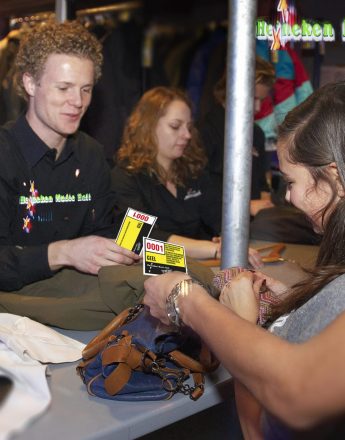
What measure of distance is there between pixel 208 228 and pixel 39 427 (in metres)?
1.99

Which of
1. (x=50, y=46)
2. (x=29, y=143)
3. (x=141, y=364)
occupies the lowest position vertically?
(x=141, y=364)

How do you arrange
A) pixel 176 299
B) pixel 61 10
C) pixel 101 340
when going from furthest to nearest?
pixel 61 10 → pixel 101 340 → pixel 176 299

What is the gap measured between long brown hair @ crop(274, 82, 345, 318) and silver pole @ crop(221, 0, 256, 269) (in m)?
0.37

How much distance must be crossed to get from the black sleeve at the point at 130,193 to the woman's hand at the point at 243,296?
1.14 meters

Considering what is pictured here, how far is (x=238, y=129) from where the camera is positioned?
177 centimetres

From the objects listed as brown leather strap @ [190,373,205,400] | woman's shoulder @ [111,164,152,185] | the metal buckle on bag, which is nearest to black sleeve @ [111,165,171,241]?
woman's shoulder @ [111,164,152,185]

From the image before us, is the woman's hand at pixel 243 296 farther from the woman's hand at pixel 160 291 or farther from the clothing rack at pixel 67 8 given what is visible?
the clothing rack at pixel 67 8

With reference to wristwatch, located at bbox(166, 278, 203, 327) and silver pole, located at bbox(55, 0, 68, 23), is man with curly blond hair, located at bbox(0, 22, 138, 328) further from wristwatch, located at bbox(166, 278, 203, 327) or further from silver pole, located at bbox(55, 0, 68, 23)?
silver pole, located at bbox(55, 0, 68, 23)

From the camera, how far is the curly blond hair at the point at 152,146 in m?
2.93

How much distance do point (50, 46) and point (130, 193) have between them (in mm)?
782

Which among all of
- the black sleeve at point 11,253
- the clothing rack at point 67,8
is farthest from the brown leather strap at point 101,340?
the clothing rack at point 67,8

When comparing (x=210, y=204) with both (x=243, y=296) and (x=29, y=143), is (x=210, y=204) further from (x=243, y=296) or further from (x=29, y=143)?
(x=243, y=296)

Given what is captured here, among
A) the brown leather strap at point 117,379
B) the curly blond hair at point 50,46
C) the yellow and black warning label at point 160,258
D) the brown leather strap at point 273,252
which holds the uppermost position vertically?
the curly blond hair at point 50,46

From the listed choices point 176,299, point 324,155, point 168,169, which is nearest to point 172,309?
point 176,299
